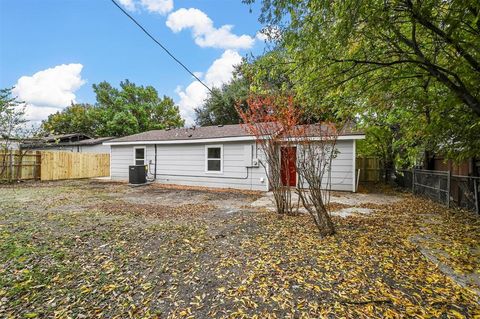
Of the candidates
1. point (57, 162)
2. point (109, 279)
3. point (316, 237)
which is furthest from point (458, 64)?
point (57, 162)

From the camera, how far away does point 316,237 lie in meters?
3.86

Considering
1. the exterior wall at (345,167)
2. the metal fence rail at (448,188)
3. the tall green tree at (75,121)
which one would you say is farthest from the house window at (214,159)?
the tall green tree at (75,121)

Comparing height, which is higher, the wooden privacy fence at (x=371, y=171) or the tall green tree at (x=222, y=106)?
the tall green tree at (x=222, y=106)

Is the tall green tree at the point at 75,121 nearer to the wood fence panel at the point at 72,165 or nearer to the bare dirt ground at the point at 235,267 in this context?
the wood fence panel at the point at 72,165

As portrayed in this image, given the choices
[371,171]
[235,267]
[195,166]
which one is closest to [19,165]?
[195,166]

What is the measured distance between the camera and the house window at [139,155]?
1247 centimetres

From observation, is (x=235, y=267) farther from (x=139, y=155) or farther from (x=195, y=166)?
(x=139, y=155)

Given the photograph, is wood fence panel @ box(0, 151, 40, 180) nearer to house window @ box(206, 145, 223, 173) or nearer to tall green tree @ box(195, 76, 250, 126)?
house window @ box(206, 145, 223, 173)

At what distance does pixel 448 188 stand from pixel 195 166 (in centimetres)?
904

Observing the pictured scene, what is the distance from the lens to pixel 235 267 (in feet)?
9.43

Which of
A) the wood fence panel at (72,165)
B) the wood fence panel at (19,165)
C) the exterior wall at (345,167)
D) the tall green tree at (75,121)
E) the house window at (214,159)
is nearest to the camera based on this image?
the exterior wall at (345,167)

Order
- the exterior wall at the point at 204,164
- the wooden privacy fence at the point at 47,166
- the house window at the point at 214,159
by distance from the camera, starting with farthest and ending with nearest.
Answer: the wooden privacy fence at the point at 47,166 → the house window at the point at 214,159 → the exterior wall at the point at 204,164

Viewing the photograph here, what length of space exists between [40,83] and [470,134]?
83.9ft

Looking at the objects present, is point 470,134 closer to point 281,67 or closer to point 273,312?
point 281,67
